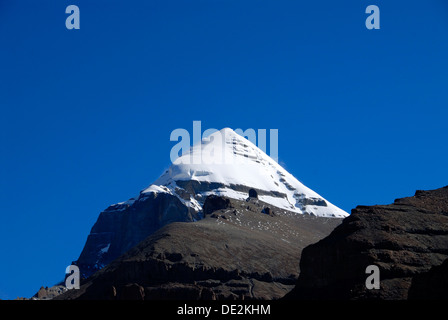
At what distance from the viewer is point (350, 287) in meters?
198
